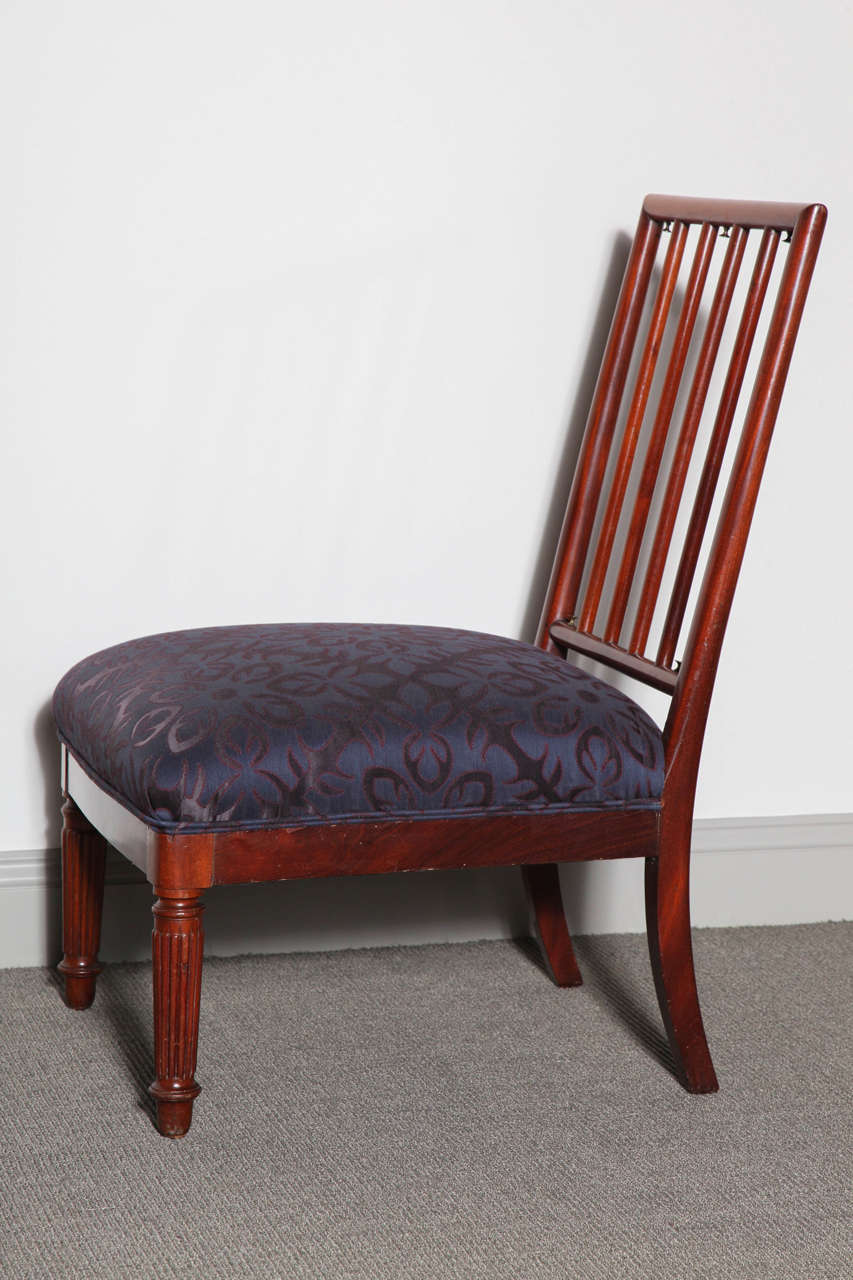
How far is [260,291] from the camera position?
194 centimetres

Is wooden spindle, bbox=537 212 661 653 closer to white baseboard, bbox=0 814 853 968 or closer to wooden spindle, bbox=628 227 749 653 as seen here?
wooden spindle, bbox=628 227 749 653

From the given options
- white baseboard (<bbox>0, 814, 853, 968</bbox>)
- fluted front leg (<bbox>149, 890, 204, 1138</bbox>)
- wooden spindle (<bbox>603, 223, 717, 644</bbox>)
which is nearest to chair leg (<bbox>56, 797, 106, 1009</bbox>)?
white baseboard (<bbox>0, 814, 853, 968</bbox>)

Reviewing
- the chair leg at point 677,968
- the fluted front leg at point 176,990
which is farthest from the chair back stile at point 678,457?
the fluted front leg at point 176,990

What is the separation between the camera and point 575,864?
7.26 feet

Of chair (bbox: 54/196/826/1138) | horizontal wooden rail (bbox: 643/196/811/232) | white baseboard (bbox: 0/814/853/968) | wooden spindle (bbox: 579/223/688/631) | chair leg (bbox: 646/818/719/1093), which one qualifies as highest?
horizontal wooden rail (bbox: 643/196/811/232)

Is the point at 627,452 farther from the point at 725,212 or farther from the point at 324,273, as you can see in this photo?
the point at 324,273

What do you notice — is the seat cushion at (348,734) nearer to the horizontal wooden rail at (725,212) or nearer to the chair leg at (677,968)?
the chair leg at (677,968)

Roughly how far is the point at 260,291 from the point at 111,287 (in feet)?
0.61

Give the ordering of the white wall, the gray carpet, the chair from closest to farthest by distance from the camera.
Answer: the gray carpet
the chair
the white wall

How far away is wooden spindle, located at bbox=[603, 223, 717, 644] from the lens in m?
1.82

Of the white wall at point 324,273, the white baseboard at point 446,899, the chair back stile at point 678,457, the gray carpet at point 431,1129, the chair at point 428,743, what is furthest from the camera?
the white baseboard at point 446,899

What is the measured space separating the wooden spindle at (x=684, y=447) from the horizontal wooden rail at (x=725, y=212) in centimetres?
3

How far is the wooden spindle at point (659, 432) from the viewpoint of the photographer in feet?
5.96

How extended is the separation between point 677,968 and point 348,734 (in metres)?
0.49
